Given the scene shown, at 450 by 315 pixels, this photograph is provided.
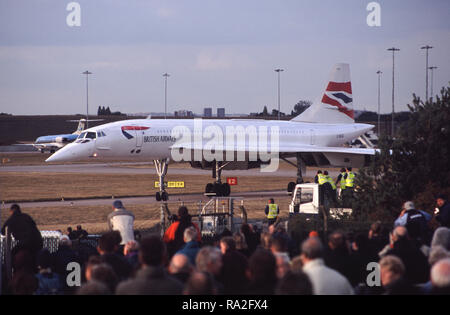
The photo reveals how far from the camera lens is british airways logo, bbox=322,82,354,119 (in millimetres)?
42562

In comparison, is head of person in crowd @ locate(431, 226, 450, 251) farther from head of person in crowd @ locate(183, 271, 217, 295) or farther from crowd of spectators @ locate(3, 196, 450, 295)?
head of person in crowd @ locate(183, 271, 217, 295)

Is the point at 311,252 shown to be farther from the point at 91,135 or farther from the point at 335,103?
the point at 335,103

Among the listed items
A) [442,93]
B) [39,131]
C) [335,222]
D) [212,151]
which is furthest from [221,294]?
[39,131]

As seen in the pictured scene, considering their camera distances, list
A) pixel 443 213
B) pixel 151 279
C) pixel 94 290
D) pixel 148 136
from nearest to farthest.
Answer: pixel 94 290 → pixel 151 279 → pixel 443 213 → pixel 148 136

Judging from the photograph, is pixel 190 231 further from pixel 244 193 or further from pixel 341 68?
pixel 341 68

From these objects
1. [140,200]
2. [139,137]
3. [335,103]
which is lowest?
[140,200]

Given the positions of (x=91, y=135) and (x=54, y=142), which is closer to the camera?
(x=91, y=135)

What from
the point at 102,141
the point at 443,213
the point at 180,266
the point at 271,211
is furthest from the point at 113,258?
the point at 102,141

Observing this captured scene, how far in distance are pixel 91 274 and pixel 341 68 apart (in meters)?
37.1

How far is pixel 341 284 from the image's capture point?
720 cm

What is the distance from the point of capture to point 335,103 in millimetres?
42594

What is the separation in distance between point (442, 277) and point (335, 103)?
36.4m

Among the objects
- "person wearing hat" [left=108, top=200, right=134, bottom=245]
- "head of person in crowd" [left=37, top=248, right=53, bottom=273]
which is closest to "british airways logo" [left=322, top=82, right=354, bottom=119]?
"person wearing hat" [left=108, top=200, right=134, bottom=245]

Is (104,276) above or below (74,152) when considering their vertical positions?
below
